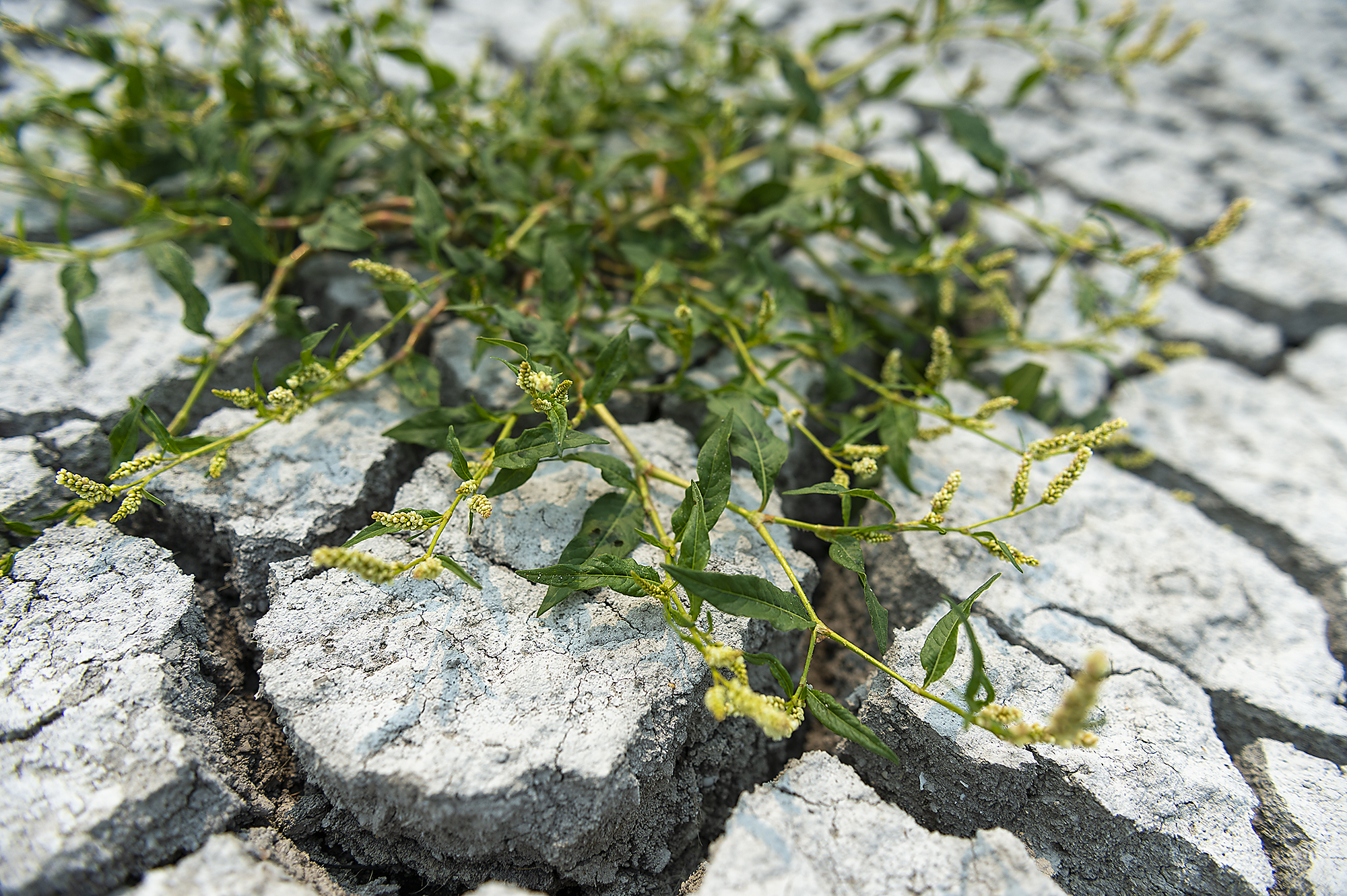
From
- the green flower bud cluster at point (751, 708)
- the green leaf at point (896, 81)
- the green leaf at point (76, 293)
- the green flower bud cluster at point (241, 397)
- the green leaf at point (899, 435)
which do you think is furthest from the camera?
the green leaf at point (896, 81)

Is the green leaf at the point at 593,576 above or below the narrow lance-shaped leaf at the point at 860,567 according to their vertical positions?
below

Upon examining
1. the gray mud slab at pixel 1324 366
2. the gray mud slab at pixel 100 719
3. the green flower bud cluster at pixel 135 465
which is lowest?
the gray mud slab at pixel 100 719

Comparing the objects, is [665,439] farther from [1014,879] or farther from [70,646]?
[70,646]

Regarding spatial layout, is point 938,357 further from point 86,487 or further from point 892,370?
point 86,487

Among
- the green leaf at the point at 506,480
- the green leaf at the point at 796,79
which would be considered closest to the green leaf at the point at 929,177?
the green leaf at the point at 796,79

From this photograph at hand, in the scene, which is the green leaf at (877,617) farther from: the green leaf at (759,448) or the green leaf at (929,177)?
the green leaf at (929,177)

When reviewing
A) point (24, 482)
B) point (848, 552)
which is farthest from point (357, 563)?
point (24, 482)
